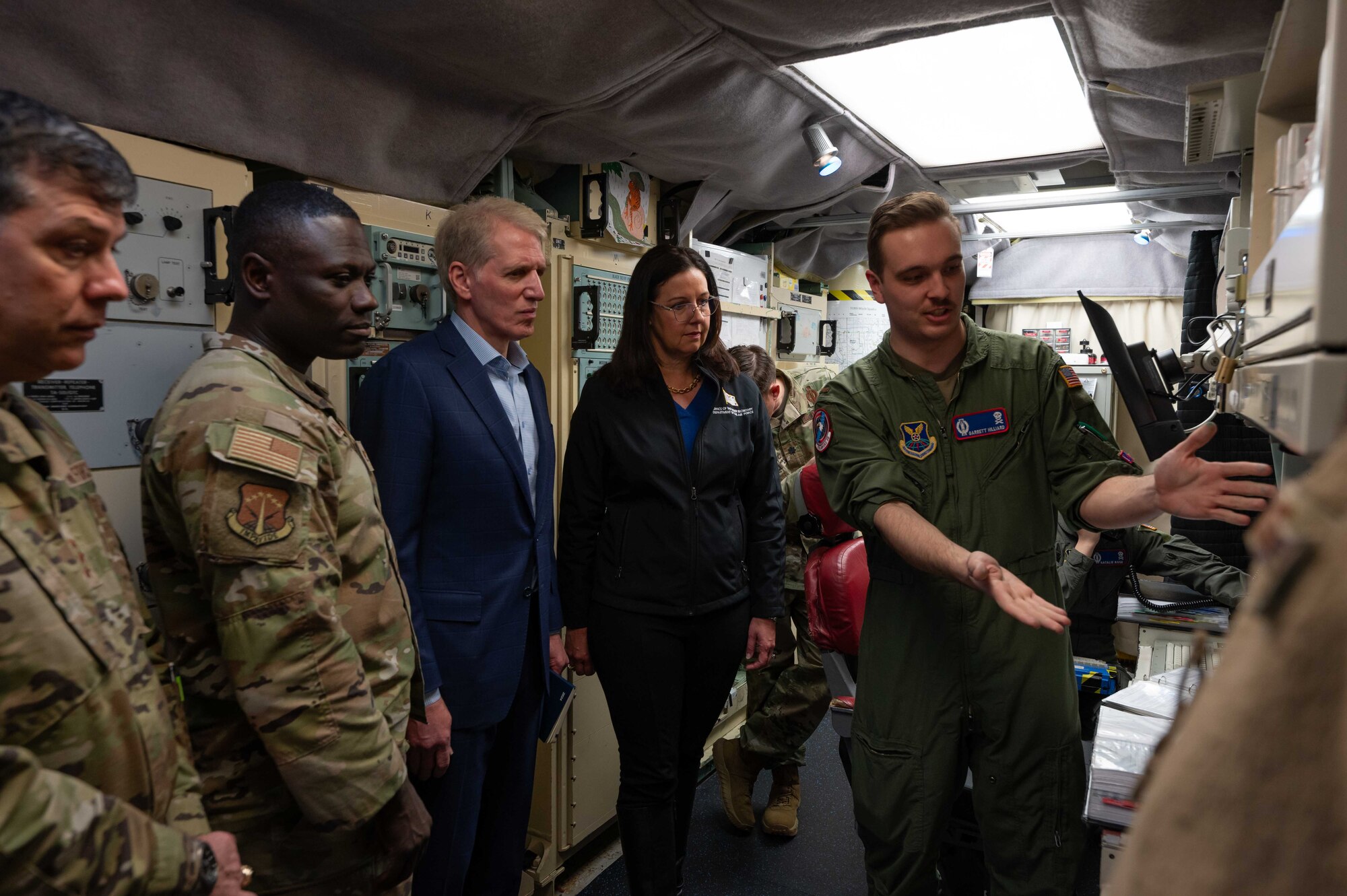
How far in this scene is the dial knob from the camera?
1.65 m

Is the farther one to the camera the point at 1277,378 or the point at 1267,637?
the point at 1277,378

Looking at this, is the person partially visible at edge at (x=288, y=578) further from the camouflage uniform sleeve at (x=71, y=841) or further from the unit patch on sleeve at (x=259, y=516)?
the camouflage uniform sleeve at (x=71, y=841)

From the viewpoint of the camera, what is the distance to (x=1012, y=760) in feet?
5.63

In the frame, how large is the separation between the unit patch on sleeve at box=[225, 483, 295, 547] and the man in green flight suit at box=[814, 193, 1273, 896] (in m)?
1.12

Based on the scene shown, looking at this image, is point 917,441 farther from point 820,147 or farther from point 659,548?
point 820,147

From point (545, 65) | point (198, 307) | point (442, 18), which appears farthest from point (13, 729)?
point (545, 65)

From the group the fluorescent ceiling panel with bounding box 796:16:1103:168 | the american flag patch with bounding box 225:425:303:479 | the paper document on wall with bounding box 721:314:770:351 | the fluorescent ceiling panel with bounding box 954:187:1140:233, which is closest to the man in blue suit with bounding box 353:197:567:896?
the american flag patch with bounding box 225:425:303:479

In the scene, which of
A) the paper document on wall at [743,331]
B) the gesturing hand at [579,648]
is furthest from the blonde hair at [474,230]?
the paper document on wall at [743,331]

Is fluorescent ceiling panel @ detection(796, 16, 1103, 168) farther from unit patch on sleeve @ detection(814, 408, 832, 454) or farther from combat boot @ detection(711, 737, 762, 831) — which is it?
combat boot @ detection(711, 737, 762, 831)

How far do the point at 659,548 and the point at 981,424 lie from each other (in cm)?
90

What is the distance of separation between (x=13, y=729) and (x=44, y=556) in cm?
18

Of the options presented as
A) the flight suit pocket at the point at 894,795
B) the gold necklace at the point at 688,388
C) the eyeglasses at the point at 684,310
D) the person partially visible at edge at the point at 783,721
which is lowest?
the person partially visible at edge at the point at 783,721

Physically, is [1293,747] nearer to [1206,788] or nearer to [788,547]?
[1206,788]

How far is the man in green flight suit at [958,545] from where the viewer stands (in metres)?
1.70
